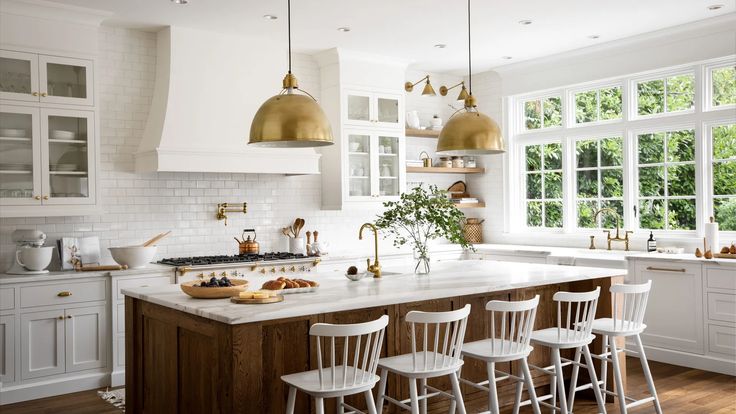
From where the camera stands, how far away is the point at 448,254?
8172mm

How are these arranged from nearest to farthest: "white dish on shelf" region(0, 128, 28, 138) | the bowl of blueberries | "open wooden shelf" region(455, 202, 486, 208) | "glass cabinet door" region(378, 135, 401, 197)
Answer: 1. the bowl of blueberries
2. "white dish on shelf" region(0, 128, 28, 138)
3. "glass cabinet door" region(378, 135, 401, 197)
4. "open wooden shelf" region(455, 202, 486, 208)

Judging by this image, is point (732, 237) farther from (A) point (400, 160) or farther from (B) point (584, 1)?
(A) point (400, 160)

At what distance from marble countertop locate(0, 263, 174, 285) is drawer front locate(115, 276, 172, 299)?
55 mm

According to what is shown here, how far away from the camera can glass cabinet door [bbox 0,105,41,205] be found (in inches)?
213

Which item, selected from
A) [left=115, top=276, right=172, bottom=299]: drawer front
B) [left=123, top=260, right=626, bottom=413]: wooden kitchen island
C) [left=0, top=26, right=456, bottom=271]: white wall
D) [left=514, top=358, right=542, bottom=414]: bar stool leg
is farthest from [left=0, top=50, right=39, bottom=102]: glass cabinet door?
[left=514, top=358, right=542, bottom=414]: bar stool leg

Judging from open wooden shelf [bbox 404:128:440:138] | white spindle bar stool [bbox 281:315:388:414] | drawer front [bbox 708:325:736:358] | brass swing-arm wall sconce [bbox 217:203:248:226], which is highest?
open wooden shelf [bbox 404:128:440:138]

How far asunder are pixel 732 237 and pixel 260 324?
16.2 ft

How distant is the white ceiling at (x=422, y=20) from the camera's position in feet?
18.8

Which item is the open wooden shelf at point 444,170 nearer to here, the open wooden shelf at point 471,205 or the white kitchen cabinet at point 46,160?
the open wooden shelf at point 471,205

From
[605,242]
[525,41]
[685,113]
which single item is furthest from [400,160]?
[685,113]

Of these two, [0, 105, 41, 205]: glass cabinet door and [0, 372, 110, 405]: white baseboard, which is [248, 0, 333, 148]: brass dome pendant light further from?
[0, 372, 110, 405]: white baseboard

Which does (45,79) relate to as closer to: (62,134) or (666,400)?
Answer: (62,134)

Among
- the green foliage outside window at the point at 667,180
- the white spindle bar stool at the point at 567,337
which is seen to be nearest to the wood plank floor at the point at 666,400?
the white spindle bar stool at the point at 567,337

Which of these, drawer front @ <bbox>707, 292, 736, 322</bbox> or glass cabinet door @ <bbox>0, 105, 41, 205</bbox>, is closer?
glass cabinet door @ <bbox>0, 105, 41, 205</bbox>
